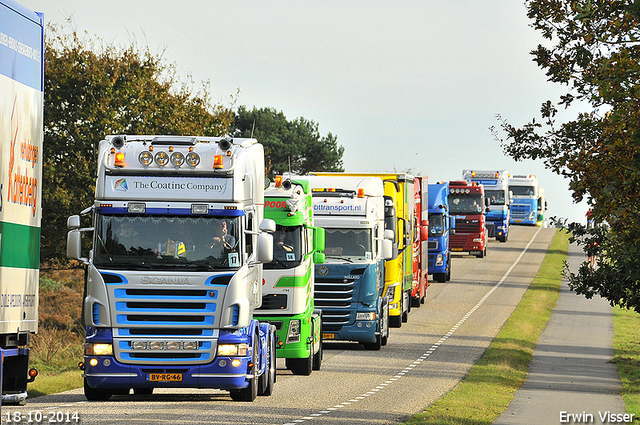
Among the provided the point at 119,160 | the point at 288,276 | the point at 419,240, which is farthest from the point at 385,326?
the point at 119,160

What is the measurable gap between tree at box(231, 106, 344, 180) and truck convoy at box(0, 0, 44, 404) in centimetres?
6266

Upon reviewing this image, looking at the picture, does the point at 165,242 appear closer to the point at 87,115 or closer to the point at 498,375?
the point at 498,375

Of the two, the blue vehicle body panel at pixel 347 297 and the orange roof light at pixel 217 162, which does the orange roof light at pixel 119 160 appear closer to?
the orange roof light at pixel 217 162

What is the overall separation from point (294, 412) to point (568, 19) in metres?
7.40

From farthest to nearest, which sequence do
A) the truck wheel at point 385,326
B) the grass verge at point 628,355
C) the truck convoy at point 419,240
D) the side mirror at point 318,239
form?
the truck convoy at point 419,240
the truck wheel at point 385,326
the side mirror at point 318,239
the grass verge at point 628,355

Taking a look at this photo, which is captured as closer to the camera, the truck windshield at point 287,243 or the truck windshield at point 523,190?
the truck windshield at point 287,243

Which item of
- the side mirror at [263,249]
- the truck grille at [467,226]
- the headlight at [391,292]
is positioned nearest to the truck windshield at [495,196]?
the truck grille at [467,226]

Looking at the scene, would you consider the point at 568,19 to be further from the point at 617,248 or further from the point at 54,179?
the point at 54,179

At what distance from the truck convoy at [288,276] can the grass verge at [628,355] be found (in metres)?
5.65

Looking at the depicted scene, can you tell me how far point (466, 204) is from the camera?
50219 mm

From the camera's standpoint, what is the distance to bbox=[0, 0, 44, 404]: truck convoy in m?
10.1

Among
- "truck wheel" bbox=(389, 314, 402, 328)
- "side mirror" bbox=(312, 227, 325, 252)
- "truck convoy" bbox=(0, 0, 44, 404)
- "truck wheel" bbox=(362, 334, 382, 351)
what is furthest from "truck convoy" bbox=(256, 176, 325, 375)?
"truck wheel" bbox=(389, 314, 402, 328)

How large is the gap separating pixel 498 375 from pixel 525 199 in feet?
190

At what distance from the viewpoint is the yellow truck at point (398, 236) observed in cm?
2627
